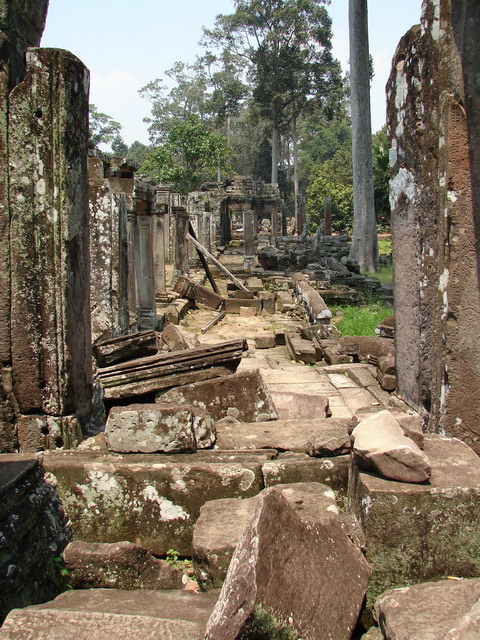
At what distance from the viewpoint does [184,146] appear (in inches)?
A: 1427

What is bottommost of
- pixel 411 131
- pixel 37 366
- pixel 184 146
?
pixel 37 366

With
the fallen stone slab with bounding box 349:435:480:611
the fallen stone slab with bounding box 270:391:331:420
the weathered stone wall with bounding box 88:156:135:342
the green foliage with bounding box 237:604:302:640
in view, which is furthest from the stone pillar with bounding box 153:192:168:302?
the green foliage with bounding box 237:604:302:640

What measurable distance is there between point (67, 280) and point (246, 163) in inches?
2298

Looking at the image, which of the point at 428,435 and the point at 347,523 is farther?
the point at 428,435

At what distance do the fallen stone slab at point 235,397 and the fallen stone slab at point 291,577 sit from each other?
75.8 inches

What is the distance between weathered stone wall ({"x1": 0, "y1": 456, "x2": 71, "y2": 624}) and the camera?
2436mm

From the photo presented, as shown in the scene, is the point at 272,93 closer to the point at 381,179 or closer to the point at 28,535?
the point at 381,179

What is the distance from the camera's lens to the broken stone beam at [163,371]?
13.4ft

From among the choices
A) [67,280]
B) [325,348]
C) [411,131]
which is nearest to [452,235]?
[411,131]

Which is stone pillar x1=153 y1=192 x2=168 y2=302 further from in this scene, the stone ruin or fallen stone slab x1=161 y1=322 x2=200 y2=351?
the stone ruin

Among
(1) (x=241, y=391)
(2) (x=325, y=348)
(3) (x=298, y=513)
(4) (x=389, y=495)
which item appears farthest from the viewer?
(2) (x=325, y=348)

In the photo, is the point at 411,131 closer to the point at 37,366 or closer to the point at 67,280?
the point at 67,280

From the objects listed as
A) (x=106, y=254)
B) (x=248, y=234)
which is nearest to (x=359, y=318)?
(x=106, y=254)

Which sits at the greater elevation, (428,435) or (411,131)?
(411,131)
